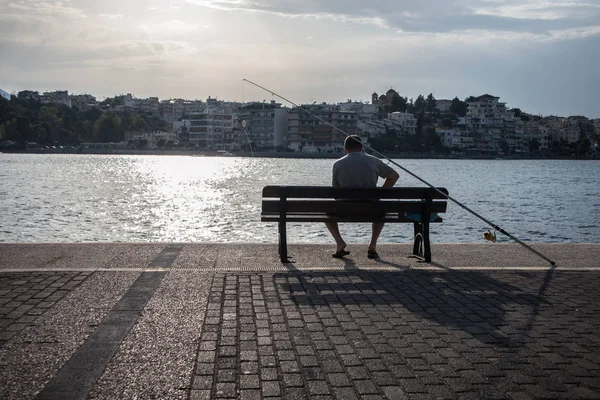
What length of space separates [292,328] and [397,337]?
743 millimetres

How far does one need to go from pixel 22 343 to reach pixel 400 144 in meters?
158

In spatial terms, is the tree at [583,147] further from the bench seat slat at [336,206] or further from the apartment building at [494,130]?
the bench seat slat at [336,206]

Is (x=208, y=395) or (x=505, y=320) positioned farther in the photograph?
(x=505, y=320)

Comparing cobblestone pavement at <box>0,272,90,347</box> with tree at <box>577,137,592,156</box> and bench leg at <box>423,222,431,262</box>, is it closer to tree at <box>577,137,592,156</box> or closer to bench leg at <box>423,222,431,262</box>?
bench leg at <box>423,222,431,262</box>

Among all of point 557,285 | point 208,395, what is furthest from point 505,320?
point 208,395

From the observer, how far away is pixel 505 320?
5.33m

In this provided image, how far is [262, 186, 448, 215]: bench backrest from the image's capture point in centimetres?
789

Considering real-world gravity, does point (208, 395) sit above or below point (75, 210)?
above

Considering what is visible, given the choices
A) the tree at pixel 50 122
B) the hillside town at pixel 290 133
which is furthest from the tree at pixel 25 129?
the tree at pixel 50 122

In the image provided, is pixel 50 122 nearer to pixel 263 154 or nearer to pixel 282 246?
pixel 263 154

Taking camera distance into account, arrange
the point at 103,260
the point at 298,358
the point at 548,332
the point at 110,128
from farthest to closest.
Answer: the point at 110,128 → the point at 103,260 → the point at 548,332 → the point at 298,358

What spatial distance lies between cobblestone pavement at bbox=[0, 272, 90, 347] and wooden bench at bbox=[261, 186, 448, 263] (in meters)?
2.24

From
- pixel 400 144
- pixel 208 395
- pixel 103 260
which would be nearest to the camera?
pixel 208 395

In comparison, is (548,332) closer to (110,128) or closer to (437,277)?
(437,277)
